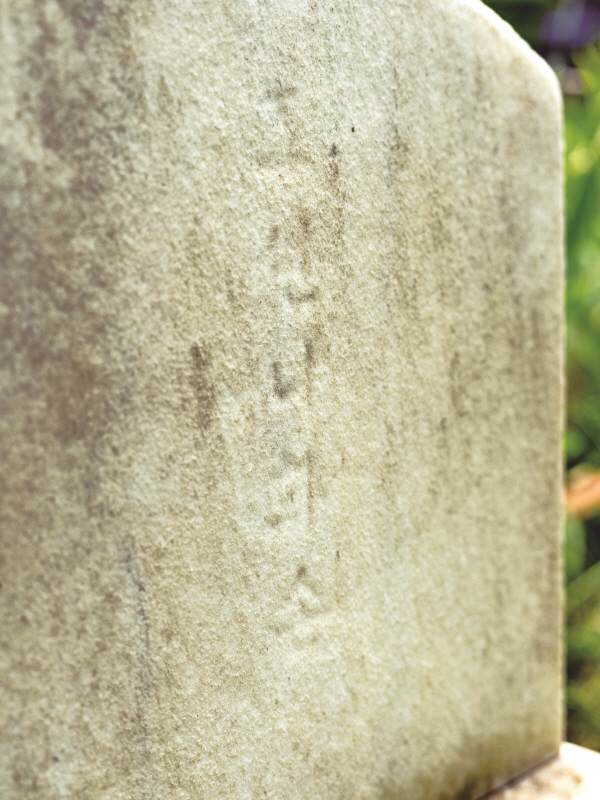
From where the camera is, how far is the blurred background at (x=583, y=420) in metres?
1.95

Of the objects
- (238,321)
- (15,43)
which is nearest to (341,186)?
(238,321)

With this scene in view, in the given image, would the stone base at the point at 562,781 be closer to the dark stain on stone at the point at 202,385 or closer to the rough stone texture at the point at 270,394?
the rough stone texture at the point at 270,394

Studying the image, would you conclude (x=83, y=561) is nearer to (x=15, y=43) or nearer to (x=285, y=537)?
(x=285, y=537)

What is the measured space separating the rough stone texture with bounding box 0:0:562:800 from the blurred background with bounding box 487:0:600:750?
0.88 m

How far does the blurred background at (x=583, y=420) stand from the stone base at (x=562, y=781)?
77 centimetres

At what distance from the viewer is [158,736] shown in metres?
0.70

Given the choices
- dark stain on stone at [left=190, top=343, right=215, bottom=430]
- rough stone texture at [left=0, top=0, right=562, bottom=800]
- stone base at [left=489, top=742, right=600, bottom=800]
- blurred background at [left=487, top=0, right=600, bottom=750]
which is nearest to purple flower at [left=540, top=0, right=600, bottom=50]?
blurred background at [left=487, top=0, right=600, bottom=750]

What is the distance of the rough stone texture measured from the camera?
0.61 m

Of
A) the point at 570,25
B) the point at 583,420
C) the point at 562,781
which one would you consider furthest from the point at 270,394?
the point at 570,25

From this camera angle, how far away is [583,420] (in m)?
2.21

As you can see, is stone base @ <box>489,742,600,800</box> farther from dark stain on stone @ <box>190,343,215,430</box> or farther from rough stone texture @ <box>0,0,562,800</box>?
dark stain on stone @ <box>190,343,215,430</box>

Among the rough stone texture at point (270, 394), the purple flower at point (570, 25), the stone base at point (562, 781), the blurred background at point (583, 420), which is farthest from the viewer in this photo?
the purple flower at point (570, 25)

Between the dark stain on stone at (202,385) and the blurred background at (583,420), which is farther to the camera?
the blurred background at (583,420)

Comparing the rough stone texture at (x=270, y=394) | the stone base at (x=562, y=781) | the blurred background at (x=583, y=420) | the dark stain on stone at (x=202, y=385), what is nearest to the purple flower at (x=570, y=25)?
the blurred background at (x=583, y=420)
